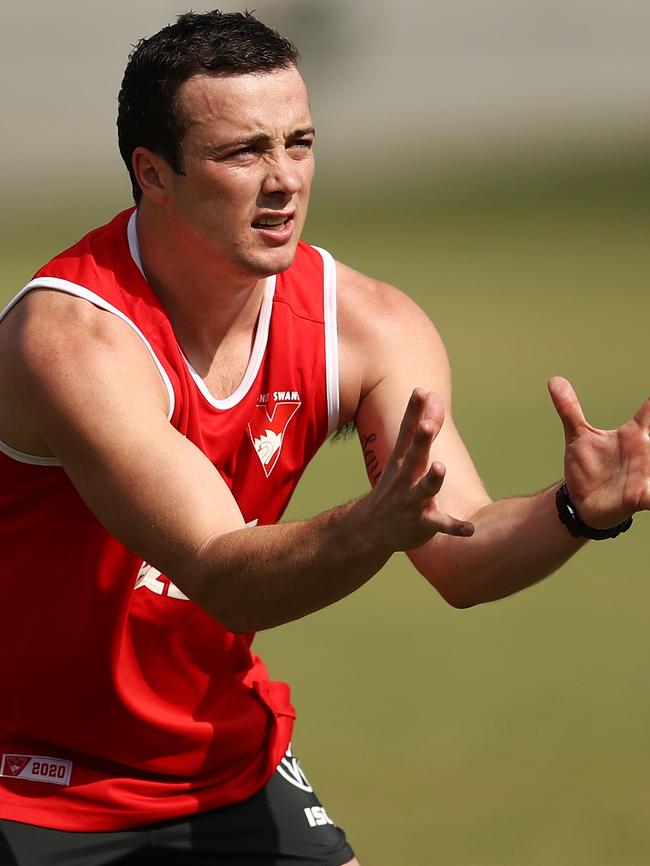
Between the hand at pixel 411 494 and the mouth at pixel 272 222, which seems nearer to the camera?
the hand at pixel 411 494

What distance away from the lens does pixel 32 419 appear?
3.67 meters

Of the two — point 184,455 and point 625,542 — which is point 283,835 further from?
point 625,542

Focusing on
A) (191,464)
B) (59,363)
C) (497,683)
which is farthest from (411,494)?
(497,683)

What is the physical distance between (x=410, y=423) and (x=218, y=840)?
1538 mm

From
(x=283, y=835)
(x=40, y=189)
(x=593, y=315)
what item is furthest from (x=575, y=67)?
(x=283, y=835)

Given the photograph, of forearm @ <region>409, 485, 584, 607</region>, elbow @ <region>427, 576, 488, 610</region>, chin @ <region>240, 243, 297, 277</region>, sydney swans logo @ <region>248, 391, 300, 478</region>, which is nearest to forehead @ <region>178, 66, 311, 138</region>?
chin @ <region>240, 243, 297, 277</region>

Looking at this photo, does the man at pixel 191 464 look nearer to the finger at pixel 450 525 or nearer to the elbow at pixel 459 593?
the elbow at pixel 459 593

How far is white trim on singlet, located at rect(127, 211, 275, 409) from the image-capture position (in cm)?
398

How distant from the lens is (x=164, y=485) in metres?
3.38

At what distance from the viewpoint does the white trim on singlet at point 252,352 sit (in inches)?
157

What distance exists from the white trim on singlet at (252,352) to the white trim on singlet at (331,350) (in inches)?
6.0

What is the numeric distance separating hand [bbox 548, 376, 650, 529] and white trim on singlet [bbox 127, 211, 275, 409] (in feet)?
2.87

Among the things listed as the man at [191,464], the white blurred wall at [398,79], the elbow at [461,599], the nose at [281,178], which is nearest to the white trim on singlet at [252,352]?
the man at [191,464]

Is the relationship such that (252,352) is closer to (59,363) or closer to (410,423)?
(59,363)
